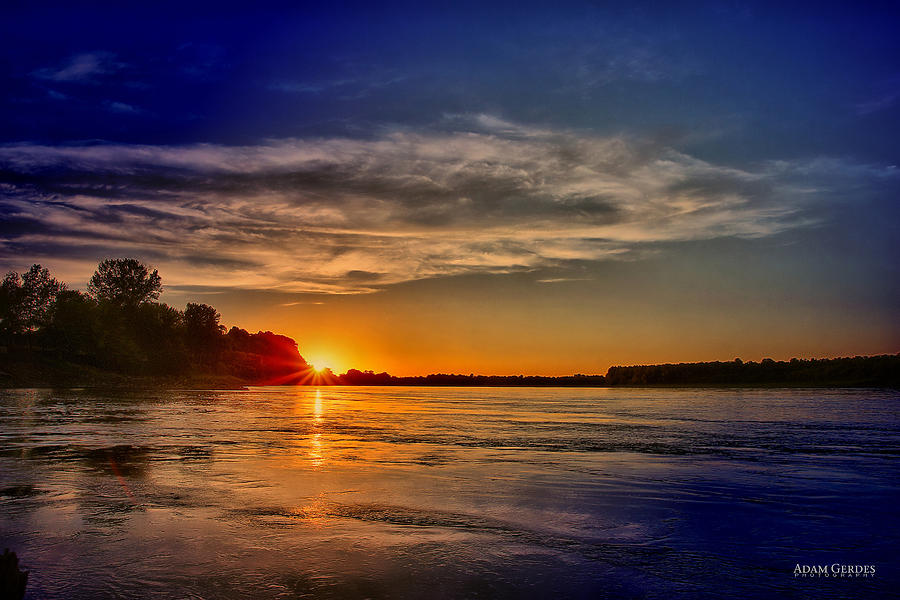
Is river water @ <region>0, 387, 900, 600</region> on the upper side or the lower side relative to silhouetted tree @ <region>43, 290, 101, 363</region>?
lower

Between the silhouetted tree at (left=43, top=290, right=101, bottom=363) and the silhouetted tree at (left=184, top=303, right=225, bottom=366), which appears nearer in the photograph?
the silhouetted tree at (left=43, top=290, right=101, bottom=363)

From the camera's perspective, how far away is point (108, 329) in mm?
105750

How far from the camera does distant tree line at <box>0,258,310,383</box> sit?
8969 centimetres

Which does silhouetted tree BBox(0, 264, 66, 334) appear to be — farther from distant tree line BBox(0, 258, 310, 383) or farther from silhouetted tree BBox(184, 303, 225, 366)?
silhouetted tree BBox(184, 303, 225, 366)

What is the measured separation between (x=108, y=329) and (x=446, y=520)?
4539 inches

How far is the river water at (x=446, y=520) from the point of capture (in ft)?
20.1

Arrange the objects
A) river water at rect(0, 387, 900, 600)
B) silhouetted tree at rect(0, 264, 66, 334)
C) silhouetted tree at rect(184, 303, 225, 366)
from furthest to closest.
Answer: silhouetted tree at rect(184, 303, 225, 366) → silhouetted tree at rect(0, 264, 66, 334) → river water at rect(0, 387, 900, 600)

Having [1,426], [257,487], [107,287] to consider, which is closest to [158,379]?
[107,287]

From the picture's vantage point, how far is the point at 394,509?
31.8 ft

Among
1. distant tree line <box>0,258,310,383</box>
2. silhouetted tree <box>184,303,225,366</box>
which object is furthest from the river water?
silhouetted tree <box>184,303,225,366</box>

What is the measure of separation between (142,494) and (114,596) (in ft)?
18.3

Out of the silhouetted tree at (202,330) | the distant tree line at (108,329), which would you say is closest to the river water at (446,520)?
the distant tree line at (108,329)

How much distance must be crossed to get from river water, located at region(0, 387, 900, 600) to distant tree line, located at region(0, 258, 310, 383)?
80783 millimetres

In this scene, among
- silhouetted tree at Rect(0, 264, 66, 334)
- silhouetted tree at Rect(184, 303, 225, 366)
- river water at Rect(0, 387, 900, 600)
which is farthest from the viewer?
silhouetted tree at Rect(184, 303, 225, 366)
